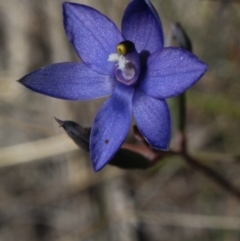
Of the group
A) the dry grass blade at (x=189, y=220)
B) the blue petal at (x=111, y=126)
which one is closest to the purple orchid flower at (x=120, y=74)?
the blue petal at (x=111, y=126)

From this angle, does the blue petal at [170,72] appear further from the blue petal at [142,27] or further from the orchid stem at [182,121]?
the orchid stem at [182,121]

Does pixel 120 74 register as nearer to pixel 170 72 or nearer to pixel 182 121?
pixel 170 72

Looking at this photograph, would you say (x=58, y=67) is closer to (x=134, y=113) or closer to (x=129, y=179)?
(x=134, y=113)

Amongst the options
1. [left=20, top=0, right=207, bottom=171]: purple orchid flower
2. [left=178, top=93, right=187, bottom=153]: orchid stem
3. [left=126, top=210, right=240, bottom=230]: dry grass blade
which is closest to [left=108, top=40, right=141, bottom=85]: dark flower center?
[left=20, top=0, right=207, bottom=171]: purple orchid flower

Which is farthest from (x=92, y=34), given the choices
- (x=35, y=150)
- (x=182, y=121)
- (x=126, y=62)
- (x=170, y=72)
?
(x=35, y=150)

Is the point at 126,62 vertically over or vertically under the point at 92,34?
under

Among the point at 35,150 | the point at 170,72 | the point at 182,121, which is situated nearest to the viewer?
the point at 170,72
